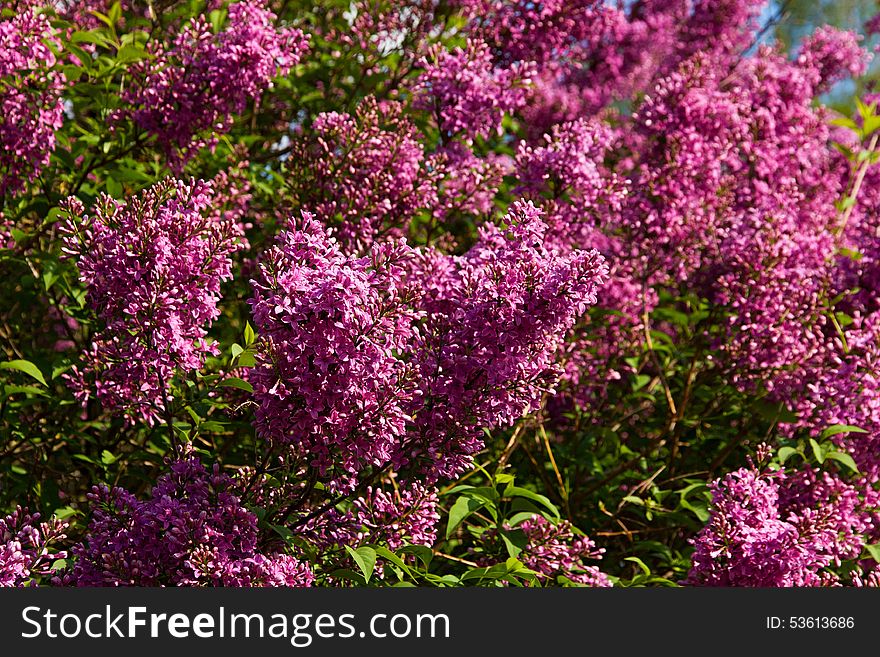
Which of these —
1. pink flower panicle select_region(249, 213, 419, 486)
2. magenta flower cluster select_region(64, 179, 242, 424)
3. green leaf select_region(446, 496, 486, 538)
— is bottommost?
green leaf select_region(446, 496, 486, 538)

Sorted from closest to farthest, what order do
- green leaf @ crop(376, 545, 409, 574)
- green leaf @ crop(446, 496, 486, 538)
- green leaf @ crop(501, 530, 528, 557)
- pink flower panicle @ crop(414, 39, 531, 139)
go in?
green leaf @ crop(376, 545, 409, 574)
green leaf @ crop(446, 496, 486, 538)
green leaf @ crop(501, 530, 528, 557)
pink flower panicle @ crop(414, 39, 531, 139)

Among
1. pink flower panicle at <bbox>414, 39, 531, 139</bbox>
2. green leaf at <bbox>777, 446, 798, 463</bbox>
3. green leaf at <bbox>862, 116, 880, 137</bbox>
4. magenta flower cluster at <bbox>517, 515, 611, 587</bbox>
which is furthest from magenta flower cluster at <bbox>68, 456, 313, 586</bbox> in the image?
green leaf at <bbox>862, 116, 880, 137</bbox>

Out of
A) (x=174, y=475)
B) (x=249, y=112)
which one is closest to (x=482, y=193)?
(x=249, y=112)

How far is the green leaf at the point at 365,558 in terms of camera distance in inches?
106

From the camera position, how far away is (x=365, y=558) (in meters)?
2.77

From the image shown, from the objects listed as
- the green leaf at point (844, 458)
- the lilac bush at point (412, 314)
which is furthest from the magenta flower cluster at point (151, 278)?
the green leaf at point (844, 458)

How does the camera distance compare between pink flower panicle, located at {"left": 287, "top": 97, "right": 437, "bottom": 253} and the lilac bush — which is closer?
the lilac bush

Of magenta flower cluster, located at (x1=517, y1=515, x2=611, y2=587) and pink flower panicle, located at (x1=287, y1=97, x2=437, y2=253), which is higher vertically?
pink flower panicle, located at (x1=287, y1=97, x2=437, y2=253)

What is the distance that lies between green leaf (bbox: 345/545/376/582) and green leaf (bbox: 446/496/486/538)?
1.11 ft

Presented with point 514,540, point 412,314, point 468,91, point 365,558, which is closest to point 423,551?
point 365,558

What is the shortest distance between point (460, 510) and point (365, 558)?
499mm

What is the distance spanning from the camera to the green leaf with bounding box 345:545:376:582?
8.87 feet

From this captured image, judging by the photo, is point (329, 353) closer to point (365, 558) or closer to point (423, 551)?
point (365, 558)

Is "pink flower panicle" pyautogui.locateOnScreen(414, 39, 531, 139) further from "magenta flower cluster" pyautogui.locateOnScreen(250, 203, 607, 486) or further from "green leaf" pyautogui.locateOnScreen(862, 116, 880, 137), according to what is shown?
"green leaf" pyautogui.locateOnScreen(862, 116, 880, 137)
